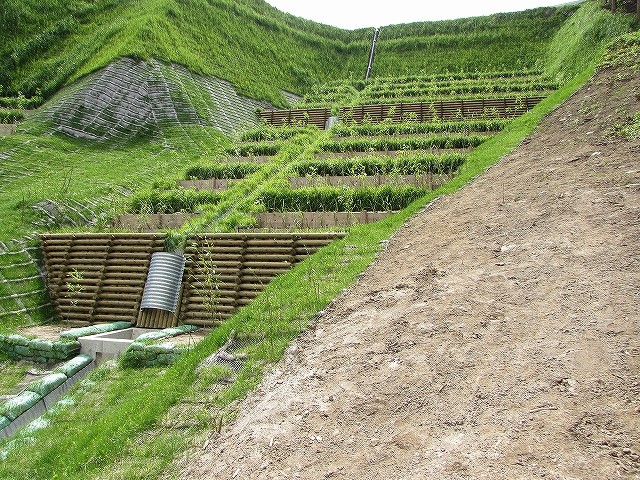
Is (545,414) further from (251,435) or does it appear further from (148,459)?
(148,459)

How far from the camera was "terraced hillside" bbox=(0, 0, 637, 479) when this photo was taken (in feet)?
19.5

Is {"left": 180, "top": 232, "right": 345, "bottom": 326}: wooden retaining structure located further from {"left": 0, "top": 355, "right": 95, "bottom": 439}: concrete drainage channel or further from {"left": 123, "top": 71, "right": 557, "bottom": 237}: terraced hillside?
{"left": 0, "top": 355, "right": 95, "bottom": 439}: concrete drainage channel

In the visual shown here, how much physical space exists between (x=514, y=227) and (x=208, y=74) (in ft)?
61.4

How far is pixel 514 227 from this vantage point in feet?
23.5

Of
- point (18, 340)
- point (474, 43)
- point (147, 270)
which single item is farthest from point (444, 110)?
point (18, 340)

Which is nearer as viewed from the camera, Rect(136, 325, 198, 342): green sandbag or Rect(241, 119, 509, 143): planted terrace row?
Rect(136, 325, 198, 342): green sandbag

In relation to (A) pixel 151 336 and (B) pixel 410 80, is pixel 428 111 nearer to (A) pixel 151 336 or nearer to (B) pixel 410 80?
(B) pixel 410 80

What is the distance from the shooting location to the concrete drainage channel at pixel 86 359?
23.3ft

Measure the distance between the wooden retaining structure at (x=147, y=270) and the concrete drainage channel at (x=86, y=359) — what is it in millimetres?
490

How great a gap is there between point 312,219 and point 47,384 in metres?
5.52

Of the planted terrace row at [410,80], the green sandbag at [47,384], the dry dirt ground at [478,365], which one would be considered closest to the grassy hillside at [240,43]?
the planted terrace row at [410,80]

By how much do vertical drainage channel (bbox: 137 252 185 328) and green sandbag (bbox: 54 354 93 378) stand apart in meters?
1.25

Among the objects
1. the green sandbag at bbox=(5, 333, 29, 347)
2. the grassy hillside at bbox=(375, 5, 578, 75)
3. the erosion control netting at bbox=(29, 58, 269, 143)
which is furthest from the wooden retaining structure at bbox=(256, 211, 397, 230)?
the grassy hillside at bbox=(375, 5, 578, 75)

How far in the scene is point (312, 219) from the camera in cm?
1115
